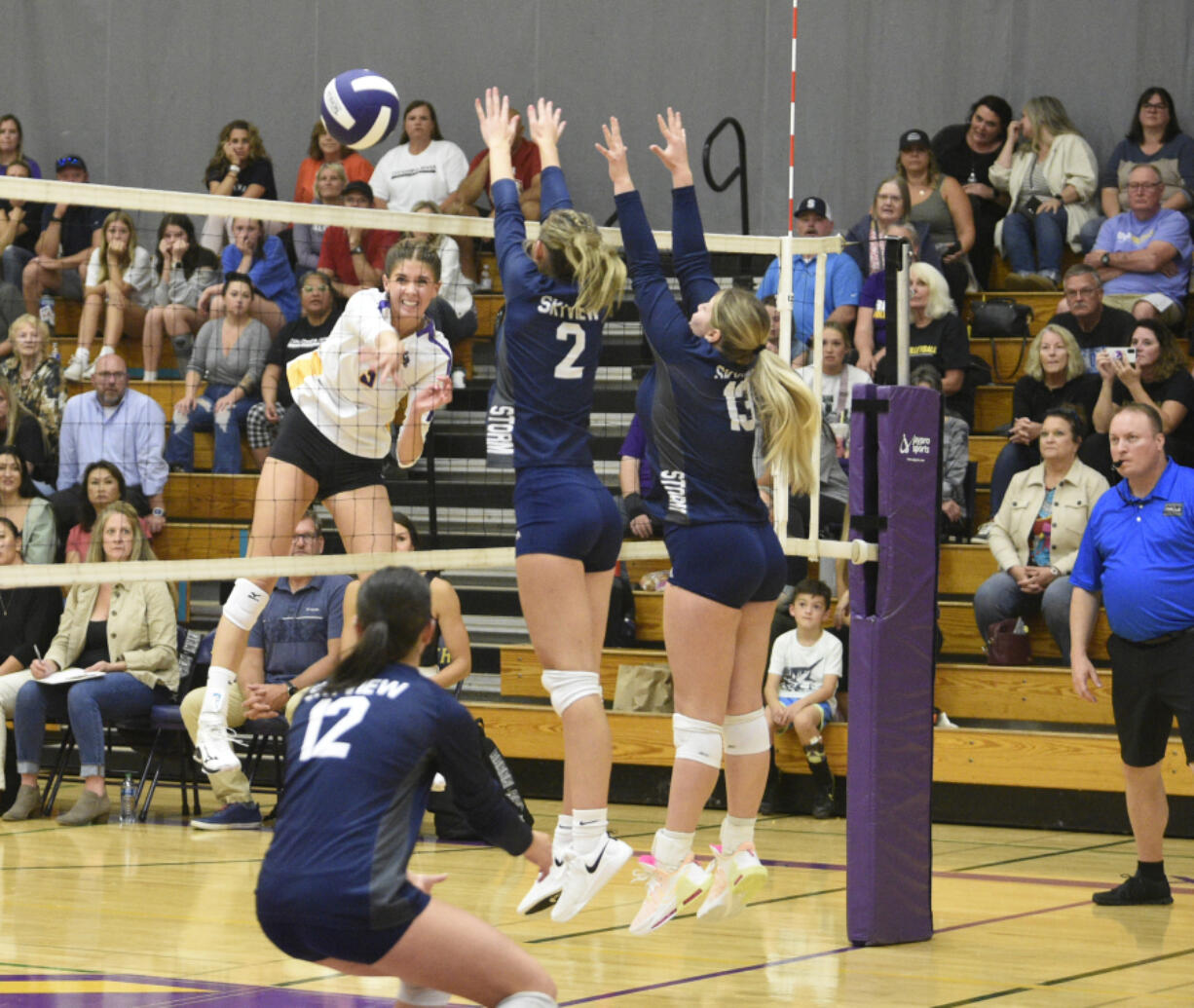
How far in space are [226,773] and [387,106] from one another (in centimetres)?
366

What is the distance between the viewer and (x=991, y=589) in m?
9.88

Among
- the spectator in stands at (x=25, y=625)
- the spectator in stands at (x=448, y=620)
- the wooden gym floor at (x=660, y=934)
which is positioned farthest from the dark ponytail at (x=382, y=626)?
the spectator in stands at (x=25, y=625)

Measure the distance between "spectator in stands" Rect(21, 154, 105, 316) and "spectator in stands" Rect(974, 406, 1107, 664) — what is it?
7348mm

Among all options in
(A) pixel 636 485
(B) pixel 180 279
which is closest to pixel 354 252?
(B) pixel 180 279

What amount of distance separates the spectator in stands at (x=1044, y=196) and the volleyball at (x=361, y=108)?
609 centimetres

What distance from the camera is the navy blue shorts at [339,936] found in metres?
4.11

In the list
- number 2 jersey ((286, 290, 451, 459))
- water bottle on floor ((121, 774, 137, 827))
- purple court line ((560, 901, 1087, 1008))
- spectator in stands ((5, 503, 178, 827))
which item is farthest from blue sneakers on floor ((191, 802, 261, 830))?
purple court line ((560, 901, 1087, 1008))

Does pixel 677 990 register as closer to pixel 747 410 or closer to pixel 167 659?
pixel 747 410

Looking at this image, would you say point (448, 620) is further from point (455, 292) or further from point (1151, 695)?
point (1151, 695)

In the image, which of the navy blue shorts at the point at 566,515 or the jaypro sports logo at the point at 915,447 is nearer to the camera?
the navy blue shorts at the point at 566,515

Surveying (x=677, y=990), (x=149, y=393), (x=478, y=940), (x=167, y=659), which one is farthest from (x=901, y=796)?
(x=149, y=393)

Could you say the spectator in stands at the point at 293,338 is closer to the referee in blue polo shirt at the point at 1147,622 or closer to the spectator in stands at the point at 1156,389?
the spectator in stands at the point at 1156,389

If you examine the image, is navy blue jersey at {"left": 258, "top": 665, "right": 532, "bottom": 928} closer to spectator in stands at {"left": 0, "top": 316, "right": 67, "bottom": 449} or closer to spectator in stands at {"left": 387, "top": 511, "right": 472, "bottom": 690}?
spectator in stands at {"left": 387, "top": 511, "right": 472, "bottom": 690}

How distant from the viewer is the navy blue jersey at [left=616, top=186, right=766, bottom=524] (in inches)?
233
